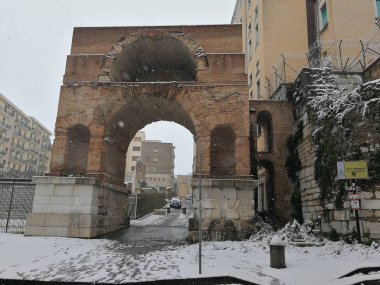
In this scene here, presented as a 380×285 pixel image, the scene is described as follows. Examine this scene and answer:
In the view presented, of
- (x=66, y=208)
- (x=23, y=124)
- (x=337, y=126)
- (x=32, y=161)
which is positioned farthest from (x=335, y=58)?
(x=32, y=161)

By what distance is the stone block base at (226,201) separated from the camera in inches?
452

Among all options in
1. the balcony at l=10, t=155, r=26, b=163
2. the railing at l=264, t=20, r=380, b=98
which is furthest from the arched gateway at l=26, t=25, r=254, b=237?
the balcony at l=10, t=155, r=26, b=163

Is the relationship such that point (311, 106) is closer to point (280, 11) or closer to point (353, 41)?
point (353, 41)

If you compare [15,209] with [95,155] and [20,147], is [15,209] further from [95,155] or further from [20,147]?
[20,147]

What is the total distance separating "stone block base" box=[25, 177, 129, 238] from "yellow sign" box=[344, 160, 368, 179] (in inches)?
342

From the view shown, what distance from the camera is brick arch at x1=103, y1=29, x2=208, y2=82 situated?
44.9ft

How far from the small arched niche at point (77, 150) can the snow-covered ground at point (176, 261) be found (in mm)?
3974

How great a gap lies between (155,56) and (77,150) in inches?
227

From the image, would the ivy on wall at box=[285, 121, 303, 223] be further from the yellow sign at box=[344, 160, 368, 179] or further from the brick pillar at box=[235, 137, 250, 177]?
the yellow sign at box=[344, 160, 368, 179]

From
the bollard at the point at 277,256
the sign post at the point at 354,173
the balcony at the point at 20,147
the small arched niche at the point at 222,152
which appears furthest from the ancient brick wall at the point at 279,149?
the balcony at the point at 20,147

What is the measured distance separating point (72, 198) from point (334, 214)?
9412 mm

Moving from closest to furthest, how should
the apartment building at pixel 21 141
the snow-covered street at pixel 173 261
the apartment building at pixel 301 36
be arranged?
the snow-covered street at pixel 173 261 → the apartment building at pixel 301 36 → the apartment building at pixel 21 141

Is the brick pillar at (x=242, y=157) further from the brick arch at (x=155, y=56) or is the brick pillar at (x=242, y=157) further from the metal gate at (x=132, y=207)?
the metal gate at (x=132, y=207)

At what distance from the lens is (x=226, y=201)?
1159cm
